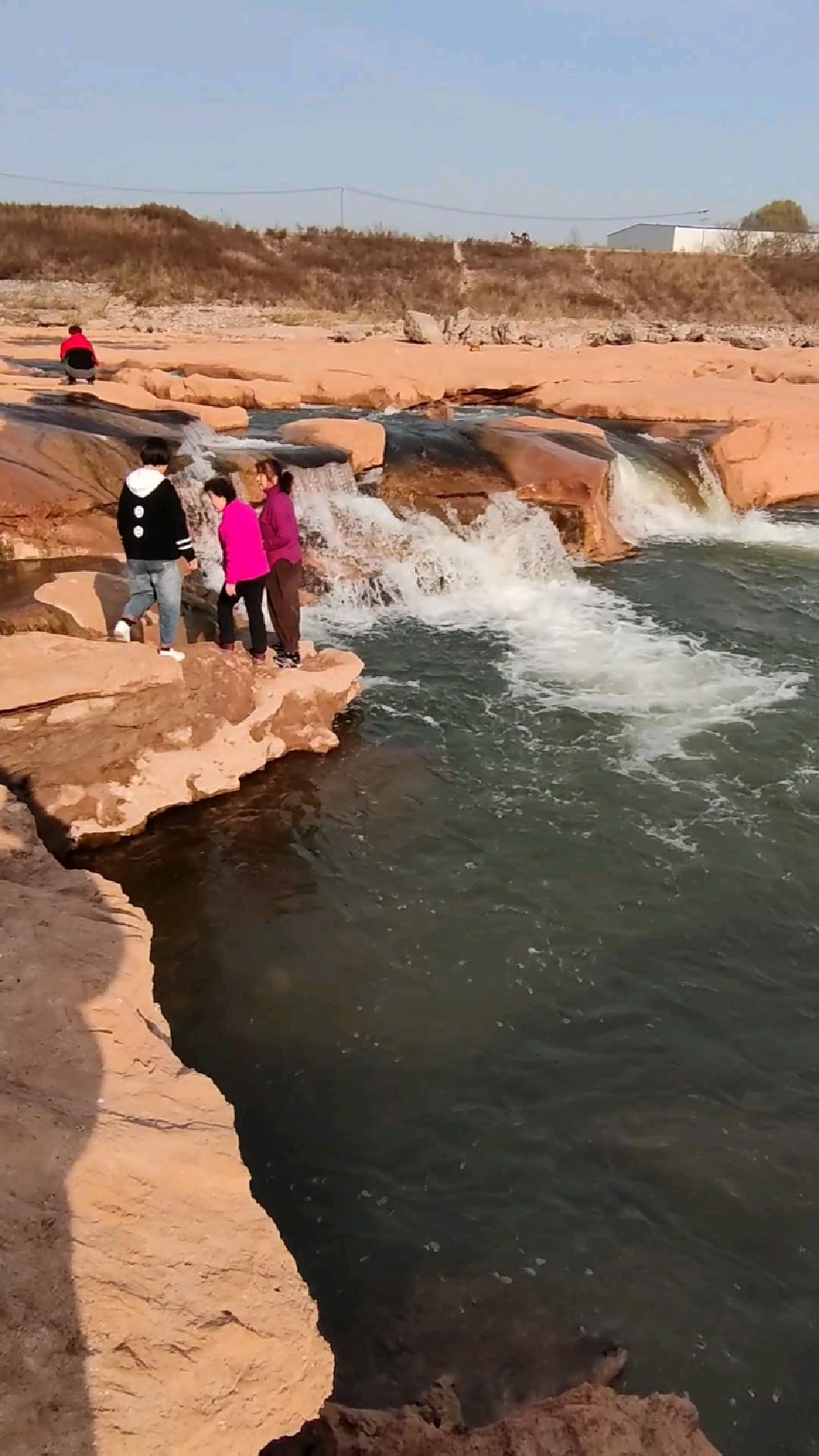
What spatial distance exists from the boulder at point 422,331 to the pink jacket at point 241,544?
60.3 feet

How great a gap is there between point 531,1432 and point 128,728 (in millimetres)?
4296

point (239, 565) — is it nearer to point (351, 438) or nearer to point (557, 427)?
point (351, 438)

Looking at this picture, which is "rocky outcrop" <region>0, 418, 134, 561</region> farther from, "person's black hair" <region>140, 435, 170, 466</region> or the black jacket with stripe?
"person's black hair" <region>140, 435, 170, 466</region>

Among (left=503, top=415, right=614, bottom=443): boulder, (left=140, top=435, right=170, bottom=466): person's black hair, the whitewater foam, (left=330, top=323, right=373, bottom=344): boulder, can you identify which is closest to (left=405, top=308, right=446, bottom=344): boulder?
(left=330, top=323, right=373, bottom=344): boulder

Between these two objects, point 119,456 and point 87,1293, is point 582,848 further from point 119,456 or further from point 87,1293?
point 119,456

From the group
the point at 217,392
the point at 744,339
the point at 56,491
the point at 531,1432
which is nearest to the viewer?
the point at 531,1432

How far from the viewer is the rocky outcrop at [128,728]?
546cm

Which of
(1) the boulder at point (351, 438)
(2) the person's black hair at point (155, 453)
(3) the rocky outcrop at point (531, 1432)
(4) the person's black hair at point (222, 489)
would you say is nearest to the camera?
(3) the rocky outcrop at point (531, 1432)

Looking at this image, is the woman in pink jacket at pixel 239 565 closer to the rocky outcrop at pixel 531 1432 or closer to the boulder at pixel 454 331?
the rocky outcrop at pixel 531 1432

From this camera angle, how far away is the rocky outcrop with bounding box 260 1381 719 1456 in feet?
8.16

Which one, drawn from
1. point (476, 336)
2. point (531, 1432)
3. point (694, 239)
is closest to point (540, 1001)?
point (531, 1432)

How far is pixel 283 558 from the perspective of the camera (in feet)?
22.9

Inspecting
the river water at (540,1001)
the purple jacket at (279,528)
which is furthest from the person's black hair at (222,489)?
the river water at (540,1001)

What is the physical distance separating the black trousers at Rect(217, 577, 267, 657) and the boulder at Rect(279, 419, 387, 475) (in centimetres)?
457
